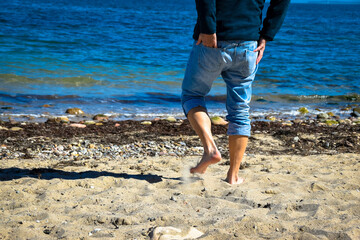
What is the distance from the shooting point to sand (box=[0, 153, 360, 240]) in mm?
2512

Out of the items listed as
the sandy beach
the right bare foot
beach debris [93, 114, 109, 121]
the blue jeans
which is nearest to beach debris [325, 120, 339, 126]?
the sandy beach

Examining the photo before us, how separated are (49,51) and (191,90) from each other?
41.3ft

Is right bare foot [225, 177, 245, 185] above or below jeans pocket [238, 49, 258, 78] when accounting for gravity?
below

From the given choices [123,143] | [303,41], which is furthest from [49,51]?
[303,41]

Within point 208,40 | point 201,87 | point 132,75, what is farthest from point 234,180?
point 132,75

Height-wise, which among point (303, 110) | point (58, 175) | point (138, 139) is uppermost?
point (58, 175)

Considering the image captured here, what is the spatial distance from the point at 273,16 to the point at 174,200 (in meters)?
1.66

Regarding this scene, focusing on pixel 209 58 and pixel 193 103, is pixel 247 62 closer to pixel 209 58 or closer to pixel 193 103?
pixel 209 58

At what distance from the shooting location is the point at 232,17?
2910mm

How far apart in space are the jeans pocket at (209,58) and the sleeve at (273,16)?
47cm

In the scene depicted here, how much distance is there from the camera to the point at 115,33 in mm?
20750

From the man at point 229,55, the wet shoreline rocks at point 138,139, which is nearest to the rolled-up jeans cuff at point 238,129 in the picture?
the man at point 229,55

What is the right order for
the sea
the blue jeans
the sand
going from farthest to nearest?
1. the sea
2. the blue jeans
3. the sand

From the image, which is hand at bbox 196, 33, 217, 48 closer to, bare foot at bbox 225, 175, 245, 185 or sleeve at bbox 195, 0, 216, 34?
sleeve at bbox 195, 0, 216, 34
